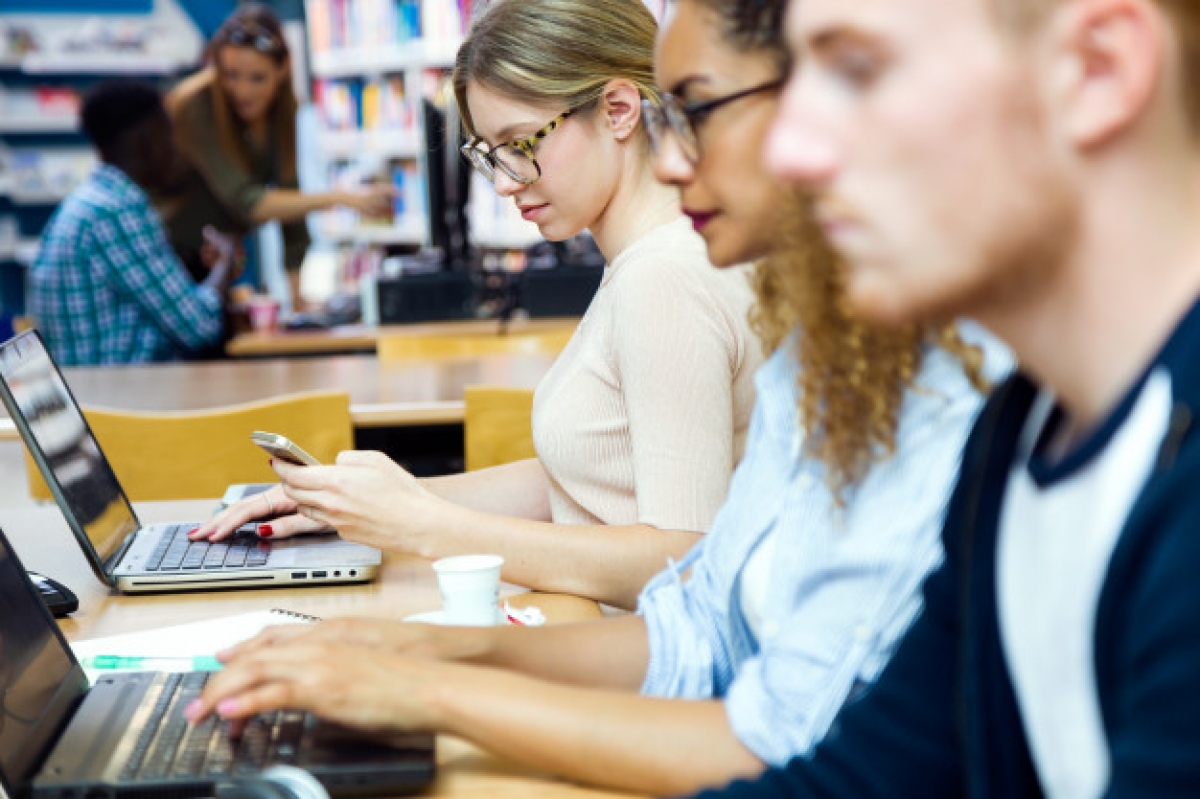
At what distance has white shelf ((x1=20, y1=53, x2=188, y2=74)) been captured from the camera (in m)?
7.72

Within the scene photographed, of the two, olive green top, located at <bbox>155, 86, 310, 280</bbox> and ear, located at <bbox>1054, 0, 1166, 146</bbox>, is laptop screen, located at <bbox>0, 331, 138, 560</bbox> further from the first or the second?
olive green top, located at <bbox>155, 86, 310, 280</bbox>

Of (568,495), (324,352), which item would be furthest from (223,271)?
(568,495)

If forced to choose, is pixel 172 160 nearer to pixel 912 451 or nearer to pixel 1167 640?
pixel 912 451

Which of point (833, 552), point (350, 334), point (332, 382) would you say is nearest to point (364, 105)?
point (350, 334)

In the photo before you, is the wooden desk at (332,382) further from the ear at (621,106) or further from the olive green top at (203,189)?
the olive green top at (203,189)

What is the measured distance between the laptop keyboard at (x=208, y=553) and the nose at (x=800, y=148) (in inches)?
43.4

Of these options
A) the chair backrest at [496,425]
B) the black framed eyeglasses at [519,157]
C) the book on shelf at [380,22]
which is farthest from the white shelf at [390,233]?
the black framed eyeglasses at [519,157]

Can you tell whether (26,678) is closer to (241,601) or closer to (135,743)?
(135,743)

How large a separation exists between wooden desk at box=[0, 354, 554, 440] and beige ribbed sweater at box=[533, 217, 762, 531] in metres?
0.95

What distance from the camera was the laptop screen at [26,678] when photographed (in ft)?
3.36

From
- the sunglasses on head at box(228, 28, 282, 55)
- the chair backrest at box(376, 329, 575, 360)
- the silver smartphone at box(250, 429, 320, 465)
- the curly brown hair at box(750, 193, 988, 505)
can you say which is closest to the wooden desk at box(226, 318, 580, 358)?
the chair backrest at box(376, 329, 575, 360)

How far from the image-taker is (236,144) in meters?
4.88

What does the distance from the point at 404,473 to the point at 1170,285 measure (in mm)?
1135

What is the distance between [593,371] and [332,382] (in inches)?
60.3
